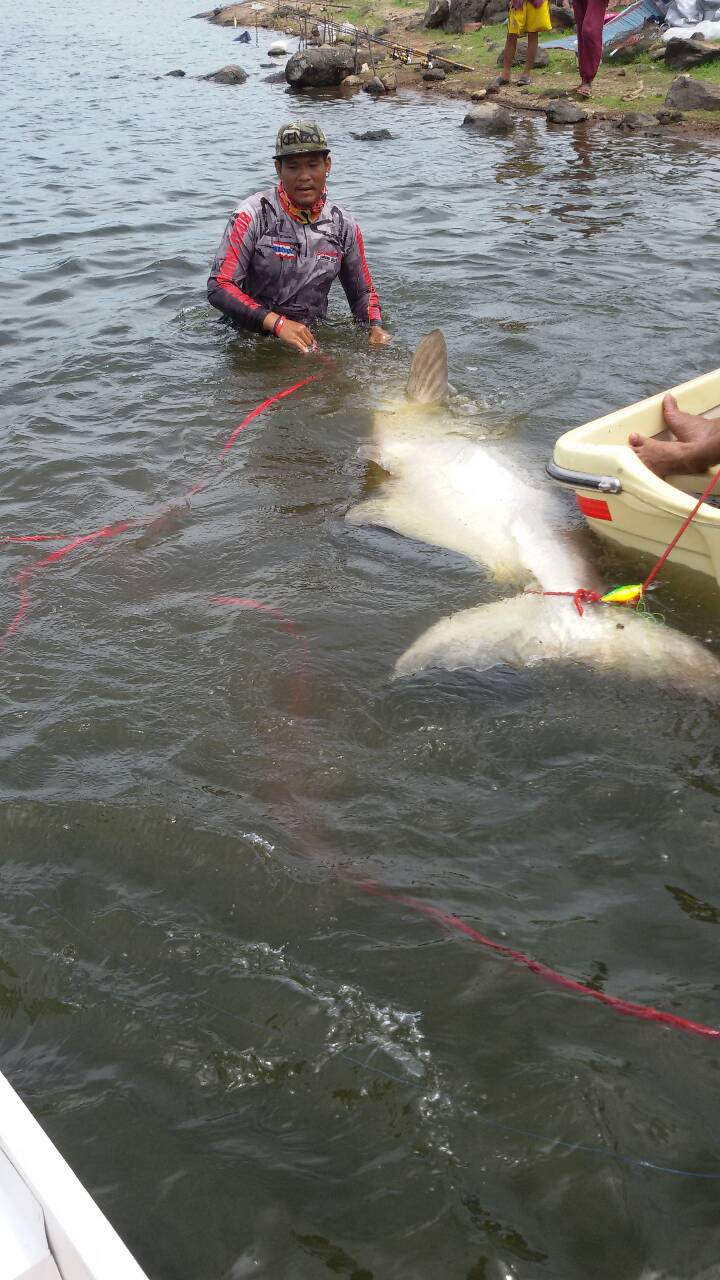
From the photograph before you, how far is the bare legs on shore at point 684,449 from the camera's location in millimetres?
4332

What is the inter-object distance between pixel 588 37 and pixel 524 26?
1703 mm

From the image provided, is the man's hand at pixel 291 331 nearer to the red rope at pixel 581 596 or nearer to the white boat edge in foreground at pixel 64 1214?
the red rope at pixel 581 596

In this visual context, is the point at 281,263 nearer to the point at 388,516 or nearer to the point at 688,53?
the point at 388,516

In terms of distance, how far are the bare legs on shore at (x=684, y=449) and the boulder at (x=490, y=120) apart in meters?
12.8

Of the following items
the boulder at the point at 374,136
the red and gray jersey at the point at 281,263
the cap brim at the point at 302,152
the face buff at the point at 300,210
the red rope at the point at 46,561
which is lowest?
the red rope at the point at 46,561

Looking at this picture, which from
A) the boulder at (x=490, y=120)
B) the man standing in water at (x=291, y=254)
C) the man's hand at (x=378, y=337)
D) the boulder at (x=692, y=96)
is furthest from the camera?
the boulder at (x=490, y=120)

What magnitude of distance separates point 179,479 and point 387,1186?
409cm

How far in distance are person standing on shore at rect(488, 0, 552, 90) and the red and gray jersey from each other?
12.5 metres

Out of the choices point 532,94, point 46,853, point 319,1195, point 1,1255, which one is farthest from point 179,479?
point 532,94

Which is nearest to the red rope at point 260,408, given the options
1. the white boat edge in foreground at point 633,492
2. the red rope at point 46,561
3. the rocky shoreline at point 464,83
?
the red rope at point 46,561

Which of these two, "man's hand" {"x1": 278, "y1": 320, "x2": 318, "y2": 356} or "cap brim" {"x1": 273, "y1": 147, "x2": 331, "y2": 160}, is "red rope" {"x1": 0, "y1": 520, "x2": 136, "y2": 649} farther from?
"cap brim" {"x1": 273, "y1": 147, "x2": 331, "y2": 160}

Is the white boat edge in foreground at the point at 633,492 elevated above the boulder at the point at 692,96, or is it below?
below

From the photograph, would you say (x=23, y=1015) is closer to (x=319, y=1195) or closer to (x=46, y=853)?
(x=46, y=853)

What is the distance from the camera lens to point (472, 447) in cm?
555
